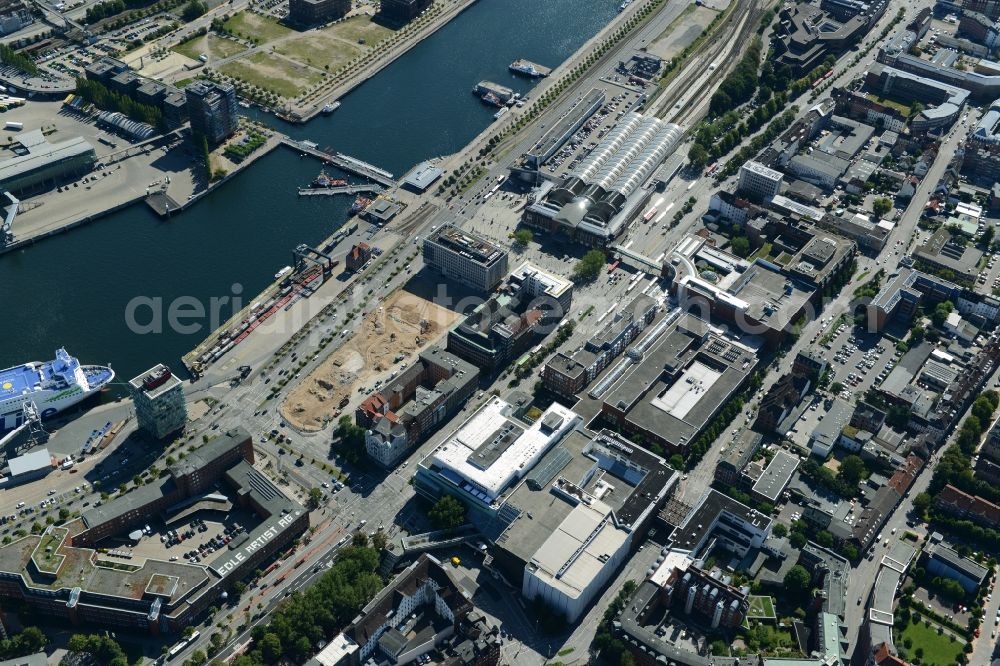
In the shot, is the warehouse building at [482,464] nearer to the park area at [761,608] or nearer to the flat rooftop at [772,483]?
the flat rooftop at [772,483]

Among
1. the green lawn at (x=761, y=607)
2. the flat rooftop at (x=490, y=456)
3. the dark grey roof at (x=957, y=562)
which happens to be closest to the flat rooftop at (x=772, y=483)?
the green lawn at (x=761, y=607)

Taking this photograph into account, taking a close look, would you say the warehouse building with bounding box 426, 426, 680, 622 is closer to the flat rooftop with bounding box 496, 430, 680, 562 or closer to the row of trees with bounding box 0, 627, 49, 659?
the flat rooftop with bounding box 496, 430, 680, 562

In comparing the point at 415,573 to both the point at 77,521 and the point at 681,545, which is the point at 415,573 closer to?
the point at 681,545

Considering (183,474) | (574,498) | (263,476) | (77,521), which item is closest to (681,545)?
(574,498)

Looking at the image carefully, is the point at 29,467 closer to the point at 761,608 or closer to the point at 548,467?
the point at 548,467

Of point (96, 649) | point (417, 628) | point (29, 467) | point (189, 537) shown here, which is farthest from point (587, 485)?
point (29, 467)
